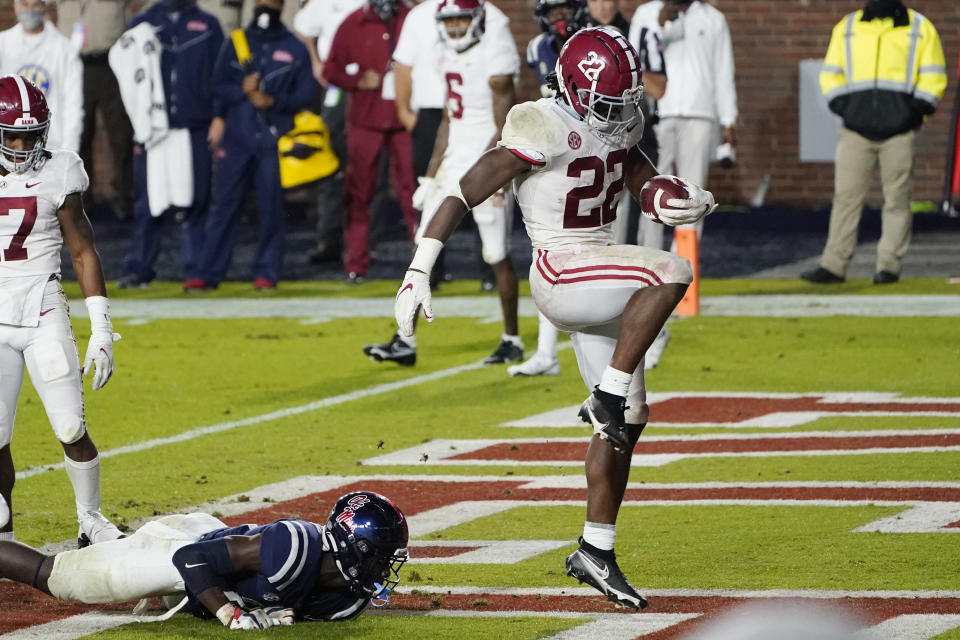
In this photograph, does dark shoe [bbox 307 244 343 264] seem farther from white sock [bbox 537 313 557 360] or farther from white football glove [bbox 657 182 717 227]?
white football glove [bbox 657 182 717 227]

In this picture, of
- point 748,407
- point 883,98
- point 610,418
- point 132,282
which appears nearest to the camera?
point 610,418

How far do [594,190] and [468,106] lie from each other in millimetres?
4862

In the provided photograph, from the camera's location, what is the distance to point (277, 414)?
898cm

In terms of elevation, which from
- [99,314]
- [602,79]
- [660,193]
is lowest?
[99,314]

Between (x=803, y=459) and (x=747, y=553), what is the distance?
1.84 metres

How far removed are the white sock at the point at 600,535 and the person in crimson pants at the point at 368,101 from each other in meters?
8.15

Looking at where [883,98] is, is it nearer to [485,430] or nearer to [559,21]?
[559,21]

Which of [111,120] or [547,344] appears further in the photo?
[111,120]

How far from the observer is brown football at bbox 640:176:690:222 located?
17.8ft

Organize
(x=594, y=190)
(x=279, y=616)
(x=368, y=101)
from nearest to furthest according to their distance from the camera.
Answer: (x=279, y=616)
(x=594, y=190)
(x=368, y=101)

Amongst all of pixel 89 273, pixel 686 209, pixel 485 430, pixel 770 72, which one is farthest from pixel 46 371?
pixel 770 72

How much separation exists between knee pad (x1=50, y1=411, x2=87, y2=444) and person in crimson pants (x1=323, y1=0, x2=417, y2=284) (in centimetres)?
765

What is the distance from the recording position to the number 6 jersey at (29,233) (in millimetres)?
5699

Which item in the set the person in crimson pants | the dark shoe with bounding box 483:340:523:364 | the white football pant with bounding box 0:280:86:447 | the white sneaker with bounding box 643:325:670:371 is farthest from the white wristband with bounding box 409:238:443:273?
the person in crimson pants
